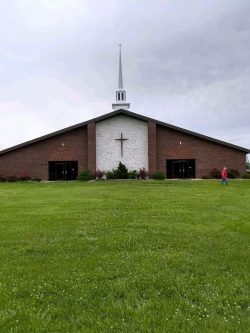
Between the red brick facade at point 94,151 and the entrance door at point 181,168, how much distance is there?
0.50 m

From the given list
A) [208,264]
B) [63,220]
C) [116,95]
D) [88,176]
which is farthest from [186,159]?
[208,264]

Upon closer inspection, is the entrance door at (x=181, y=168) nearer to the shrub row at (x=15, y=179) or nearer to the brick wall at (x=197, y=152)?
the brick wall at (x=197, y=152)

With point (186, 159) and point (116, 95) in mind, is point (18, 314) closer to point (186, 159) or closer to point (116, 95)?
point (186, 159)

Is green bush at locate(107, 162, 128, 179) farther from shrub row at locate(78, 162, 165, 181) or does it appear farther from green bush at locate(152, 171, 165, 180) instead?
green bush at locate(152, 171, 165, 180)

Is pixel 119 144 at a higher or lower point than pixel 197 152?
higher

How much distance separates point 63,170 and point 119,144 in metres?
6.13

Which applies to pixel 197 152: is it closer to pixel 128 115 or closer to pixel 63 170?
pixel 128 115

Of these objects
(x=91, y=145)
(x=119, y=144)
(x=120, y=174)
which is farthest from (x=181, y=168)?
(x=91, y=145)

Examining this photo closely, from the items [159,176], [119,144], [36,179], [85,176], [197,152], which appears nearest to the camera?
[85,176]

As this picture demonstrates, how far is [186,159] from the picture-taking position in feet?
136

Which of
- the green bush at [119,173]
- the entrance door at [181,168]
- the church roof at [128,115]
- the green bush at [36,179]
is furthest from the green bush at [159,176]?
the green bush at [36,179]

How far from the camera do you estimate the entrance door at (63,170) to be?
42.0m

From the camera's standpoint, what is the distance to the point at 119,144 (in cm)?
4178

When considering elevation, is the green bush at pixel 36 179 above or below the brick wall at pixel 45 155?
below
